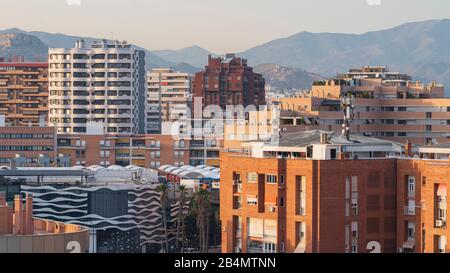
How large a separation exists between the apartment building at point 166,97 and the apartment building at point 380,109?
25.1 m

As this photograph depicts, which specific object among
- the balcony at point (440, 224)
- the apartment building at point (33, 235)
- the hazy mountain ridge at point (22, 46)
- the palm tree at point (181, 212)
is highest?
the hazy mountain ridge at point (22, 46)

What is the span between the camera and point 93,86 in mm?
56281

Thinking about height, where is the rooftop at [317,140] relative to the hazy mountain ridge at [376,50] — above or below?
below

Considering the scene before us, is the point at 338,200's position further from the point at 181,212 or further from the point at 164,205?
the point at 181,212

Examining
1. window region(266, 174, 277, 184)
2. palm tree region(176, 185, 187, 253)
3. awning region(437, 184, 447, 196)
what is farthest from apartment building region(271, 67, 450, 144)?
awning region(437, 184, 447, 196)

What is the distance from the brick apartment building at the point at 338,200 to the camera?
711 inches

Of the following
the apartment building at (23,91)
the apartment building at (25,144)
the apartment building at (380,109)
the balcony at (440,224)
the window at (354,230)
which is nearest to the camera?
the balcony at (440,224)

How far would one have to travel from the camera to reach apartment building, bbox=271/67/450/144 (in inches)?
1428

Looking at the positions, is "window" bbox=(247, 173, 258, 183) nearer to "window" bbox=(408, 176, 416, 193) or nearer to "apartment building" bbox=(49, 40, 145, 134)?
"window" bbox=(408, 176, 416, 193)

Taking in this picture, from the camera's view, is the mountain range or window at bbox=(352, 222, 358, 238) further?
the mountain range

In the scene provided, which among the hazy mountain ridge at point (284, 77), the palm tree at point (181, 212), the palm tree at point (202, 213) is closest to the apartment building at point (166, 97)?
the hazy mountain ridge at point (284, 77)

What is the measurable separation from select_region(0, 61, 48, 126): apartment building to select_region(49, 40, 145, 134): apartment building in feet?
12.1

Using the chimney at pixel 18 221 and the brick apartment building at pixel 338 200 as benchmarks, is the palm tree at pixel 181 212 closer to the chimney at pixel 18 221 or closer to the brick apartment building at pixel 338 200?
the brick apartment building at pixel 338 200

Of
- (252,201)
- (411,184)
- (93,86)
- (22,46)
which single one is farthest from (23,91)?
(411,184)
